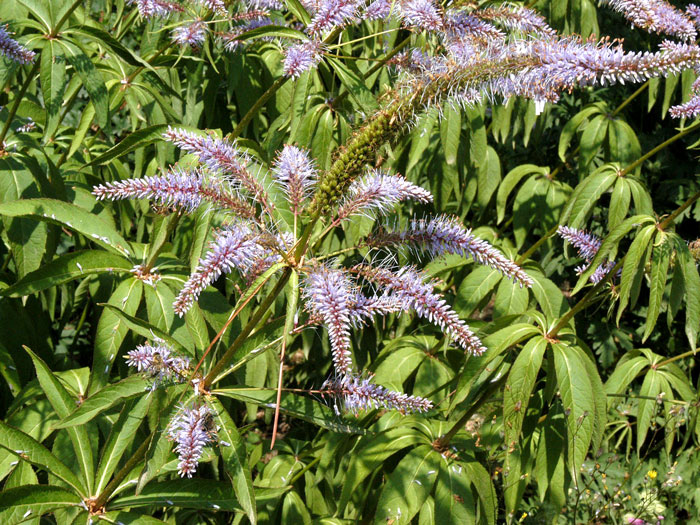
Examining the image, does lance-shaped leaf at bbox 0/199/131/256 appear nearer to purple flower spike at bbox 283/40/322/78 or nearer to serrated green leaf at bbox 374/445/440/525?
purple flower spike at bbox 283/40/322/78

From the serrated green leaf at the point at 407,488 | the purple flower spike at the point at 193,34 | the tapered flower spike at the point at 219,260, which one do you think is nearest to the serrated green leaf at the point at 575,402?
the serrated green leaf at the point at 407,488

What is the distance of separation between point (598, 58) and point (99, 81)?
1.79 meters

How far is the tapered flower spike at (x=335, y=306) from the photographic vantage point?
4.76 ft

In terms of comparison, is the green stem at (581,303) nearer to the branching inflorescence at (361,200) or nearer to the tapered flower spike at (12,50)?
the branching inflorescence at (361,200)

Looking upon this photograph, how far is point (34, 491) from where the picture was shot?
1.92 meters

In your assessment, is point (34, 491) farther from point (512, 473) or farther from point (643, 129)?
point (643, 129)

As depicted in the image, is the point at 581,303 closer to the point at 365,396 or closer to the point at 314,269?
the point at 365,396

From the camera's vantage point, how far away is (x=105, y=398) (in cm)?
190

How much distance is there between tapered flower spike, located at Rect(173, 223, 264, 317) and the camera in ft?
4.98

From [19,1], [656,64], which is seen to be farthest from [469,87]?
[19,1]

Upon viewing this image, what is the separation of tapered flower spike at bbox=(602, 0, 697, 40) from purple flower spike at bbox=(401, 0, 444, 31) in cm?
73

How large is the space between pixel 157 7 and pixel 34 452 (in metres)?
1.64

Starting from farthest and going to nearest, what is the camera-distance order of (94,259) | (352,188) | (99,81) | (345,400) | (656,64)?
(99,81), (94,259), (345,400), (352,188), (656,64)

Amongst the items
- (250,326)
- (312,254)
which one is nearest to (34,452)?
(250,326)
